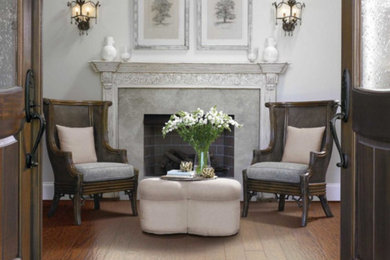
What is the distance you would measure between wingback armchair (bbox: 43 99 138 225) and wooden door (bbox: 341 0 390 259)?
315 cm

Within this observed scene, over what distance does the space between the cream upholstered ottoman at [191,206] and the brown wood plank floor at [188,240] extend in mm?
76

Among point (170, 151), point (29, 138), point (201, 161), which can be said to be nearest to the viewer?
point (29, 138)

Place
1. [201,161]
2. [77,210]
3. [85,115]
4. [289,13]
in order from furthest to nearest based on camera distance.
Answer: [289,13]
[85,115]
[77,210]
[201,161]

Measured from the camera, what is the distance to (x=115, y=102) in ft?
19.1

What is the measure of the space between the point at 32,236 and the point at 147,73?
161 inches

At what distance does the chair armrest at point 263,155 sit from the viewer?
5180 millimetres

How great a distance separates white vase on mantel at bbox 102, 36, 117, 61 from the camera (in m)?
5.70

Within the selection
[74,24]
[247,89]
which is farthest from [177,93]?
[74,24]

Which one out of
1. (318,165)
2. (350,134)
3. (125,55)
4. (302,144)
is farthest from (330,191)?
(350,134)

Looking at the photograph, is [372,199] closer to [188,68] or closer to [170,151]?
[188,68]

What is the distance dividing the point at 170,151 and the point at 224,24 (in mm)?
1574

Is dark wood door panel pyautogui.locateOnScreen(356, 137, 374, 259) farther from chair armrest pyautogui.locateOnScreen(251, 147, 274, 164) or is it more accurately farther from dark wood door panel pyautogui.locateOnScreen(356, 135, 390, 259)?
chair armrest pyautogui.locateOnScreen(251, 147, 274, 164)

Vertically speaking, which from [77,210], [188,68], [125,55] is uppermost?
[125,55]

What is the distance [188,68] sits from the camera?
18.9 feet
